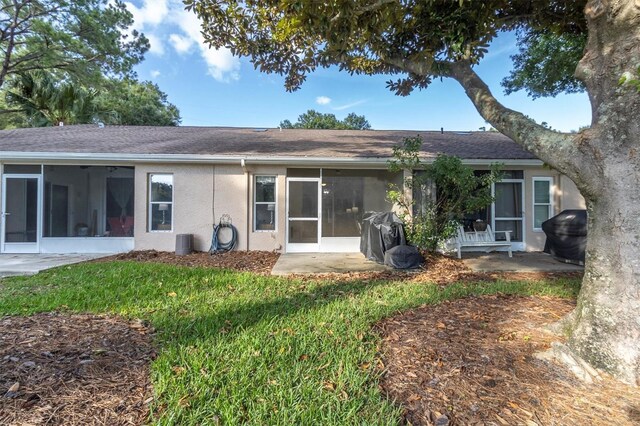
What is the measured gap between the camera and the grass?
223cm

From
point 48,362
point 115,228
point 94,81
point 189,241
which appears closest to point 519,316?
point 48,362

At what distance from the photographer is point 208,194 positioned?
30.5ft

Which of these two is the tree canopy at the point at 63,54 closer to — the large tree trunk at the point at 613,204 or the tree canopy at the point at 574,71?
the tree canopy at the point at 574,71

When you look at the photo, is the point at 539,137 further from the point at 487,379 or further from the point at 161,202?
the point at 161,202

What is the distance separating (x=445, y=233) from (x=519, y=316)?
391 centimetres

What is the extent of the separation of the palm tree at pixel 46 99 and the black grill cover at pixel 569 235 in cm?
2026

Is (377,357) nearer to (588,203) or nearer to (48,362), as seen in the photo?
(588,203)

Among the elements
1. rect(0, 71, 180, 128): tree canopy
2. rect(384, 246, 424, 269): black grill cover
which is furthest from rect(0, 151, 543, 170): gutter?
rect(0, 71, 180, 128): tree canopy

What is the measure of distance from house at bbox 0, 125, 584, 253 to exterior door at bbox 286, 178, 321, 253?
31mm

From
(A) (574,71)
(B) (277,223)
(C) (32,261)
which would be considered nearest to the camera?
(A) (574,71)

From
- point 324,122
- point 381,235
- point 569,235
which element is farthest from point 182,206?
point 324,122

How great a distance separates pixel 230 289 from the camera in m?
5.21

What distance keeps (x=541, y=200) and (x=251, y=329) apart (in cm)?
1017

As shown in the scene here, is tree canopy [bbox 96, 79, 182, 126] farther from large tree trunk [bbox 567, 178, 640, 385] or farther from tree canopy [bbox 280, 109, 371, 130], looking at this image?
large tree trunk [bbox 567, 178, 640, 385]
